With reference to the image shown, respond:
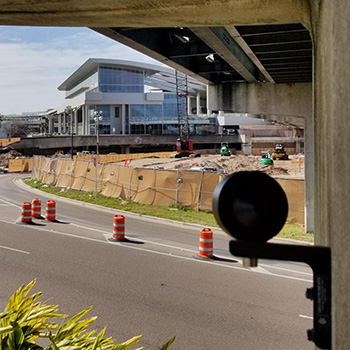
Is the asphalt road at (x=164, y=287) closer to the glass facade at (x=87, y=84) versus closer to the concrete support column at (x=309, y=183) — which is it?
the concrete support column at (x=309, y=183)

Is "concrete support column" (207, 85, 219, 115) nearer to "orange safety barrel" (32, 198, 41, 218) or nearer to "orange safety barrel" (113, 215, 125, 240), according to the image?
"orange safety barrel" (113, 215, 125, 240)

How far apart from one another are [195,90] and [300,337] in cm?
10775

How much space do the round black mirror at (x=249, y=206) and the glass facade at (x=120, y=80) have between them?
350 feet

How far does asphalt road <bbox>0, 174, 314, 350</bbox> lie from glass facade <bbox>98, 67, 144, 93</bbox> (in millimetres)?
89420

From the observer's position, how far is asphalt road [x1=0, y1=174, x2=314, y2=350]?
9.05 metres

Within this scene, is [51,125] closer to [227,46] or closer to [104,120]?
[104,120]

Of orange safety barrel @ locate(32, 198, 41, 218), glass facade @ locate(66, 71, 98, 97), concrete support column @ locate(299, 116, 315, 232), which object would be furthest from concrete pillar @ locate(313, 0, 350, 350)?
glass facade @ locate(66, 71, 98, 97)

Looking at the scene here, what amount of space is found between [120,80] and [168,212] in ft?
285

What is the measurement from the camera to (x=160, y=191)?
27.7 m

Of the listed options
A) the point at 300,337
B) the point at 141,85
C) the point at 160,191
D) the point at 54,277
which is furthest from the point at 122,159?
the point at 300,337

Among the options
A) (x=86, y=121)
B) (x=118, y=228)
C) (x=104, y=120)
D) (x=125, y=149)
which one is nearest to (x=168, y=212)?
(x=118, y=228)

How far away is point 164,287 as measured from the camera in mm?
11969

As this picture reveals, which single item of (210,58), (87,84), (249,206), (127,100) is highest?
(87,84)

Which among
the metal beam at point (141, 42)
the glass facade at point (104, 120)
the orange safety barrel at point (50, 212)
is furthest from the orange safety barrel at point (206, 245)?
the glass facade at point (104, 120)
